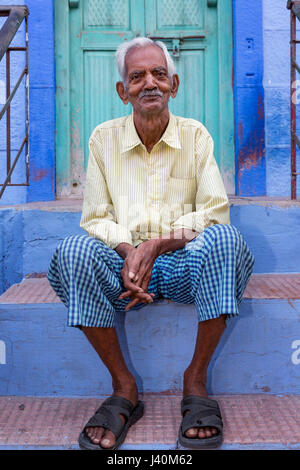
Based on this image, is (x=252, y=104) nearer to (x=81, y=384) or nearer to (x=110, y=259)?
(x=110, y=259)

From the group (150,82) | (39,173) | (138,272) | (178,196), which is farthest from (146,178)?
(39,173)

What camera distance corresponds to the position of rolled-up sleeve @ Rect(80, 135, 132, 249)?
1863 millimetres

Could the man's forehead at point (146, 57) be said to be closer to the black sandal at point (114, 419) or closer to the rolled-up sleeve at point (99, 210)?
the rolled-up sleeve at point (99, 210)

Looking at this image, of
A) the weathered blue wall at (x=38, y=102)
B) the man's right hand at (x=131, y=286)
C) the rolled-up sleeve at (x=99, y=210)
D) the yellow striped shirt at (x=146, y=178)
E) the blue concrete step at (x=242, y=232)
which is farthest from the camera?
the weathered blue wall at (x=38, y=102)

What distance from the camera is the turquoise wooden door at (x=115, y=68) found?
357 centimetres

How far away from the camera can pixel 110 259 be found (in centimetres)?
177

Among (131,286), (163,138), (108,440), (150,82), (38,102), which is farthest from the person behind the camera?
(38,102)

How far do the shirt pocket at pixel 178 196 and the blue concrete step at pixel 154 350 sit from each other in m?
0.42

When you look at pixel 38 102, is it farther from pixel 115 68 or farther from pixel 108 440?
pixel 108 440

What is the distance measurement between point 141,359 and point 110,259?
0.48 meters

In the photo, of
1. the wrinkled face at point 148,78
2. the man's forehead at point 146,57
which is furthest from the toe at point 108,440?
the man's forehead at point 146,57

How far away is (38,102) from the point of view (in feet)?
11.3

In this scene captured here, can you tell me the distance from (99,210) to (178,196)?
37 cm

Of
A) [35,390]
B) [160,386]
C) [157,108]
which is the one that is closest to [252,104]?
[157,108]
